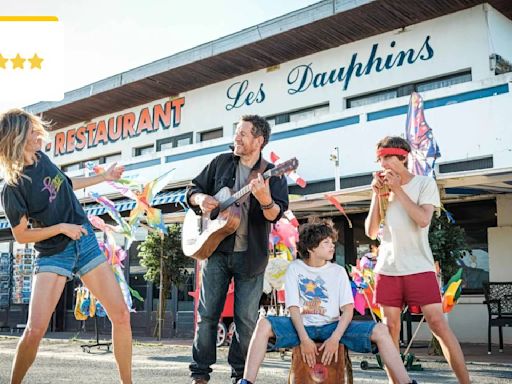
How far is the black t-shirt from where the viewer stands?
170 inches

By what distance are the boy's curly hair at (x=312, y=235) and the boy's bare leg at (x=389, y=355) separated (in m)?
0.68

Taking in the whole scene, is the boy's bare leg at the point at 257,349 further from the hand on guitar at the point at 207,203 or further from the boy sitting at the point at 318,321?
the hand on guitar at the point at 207,203

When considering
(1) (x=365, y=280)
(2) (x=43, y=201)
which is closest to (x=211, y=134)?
(1) (x=365, y=280)

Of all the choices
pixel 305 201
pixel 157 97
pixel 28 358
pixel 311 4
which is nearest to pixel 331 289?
pixel 28 358

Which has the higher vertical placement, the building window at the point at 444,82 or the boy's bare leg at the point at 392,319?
the building window at the point at 444,82

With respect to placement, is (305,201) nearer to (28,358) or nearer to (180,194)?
(180,194)

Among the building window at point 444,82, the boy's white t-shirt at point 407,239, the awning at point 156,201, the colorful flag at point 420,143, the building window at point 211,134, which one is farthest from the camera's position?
the building window at point 211,134

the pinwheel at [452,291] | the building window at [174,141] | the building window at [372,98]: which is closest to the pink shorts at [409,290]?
the pinwheel at [452,291]

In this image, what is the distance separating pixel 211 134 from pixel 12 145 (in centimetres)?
1342

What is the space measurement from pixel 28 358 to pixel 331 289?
1867mm

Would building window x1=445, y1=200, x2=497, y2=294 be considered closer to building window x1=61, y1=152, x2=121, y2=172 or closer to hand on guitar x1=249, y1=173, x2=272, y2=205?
hand on guitar x1=249, y1=173, x2=272, y2=205

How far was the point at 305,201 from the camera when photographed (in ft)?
37.4

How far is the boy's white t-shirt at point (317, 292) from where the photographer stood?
4.39 m

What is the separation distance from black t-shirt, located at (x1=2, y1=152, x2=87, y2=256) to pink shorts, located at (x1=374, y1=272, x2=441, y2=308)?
202 centimetres
